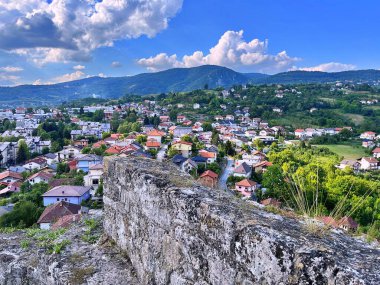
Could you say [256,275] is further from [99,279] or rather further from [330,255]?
[99,279]

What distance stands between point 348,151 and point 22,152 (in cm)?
5680

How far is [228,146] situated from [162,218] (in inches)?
1854

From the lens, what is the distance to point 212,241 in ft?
10.1

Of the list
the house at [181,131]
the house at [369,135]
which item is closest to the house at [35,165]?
the house at [181,131]

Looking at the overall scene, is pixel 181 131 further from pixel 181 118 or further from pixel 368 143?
pixel 368 143

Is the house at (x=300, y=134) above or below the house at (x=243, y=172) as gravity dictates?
below

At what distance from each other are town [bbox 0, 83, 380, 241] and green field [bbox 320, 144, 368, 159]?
1.41 metres

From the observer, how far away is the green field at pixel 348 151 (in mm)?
55537

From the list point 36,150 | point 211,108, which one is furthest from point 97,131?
point 211,108

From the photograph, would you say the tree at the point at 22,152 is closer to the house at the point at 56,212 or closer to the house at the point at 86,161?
the house at the point at 86,161

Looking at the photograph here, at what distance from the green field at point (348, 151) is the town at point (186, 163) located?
141cm

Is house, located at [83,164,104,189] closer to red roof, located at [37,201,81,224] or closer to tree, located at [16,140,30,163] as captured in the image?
red roof, located at [37,201,81,224]

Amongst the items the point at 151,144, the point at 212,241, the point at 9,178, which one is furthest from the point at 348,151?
the point at 212,241

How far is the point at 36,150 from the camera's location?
194 ft
